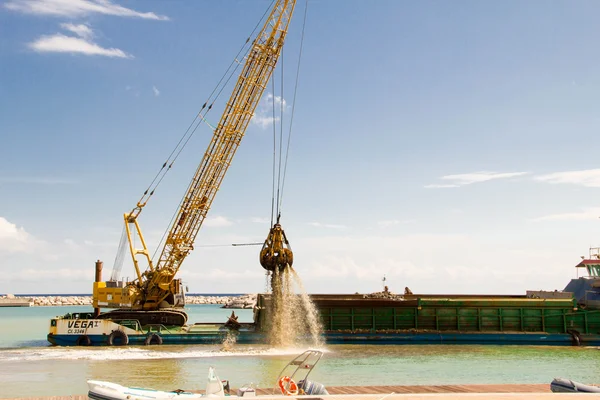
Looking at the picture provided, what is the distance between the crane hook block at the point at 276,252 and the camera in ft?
108

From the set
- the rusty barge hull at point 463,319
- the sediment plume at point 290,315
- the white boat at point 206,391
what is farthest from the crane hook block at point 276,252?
the white boat at point 206,391

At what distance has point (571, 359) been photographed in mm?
31438

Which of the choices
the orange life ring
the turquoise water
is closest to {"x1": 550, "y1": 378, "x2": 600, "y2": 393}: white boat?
the orange life ring

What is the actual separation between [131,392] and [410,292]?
35.9 m

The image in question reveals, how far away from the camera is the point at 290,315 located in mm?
34688

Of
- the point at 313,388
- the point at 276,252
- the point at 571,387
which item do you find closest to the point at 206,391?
the point at 313,388

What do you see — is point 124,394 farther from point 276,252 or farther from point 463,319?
point 463,319

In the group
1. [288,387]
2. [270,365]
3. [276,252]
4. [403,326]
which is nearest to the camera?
[288,387]

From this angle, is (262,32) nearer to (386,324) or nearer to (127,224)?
(127,224)

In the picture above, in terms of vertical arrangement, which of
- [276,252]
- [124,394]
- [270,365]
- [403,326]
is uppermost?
[276,252]

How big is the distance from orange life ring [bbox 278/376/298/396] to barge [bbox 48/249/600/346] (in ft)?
74.9

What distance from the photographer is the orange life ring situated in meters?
13.8

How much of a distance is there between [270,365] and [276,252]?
7038 millimetres

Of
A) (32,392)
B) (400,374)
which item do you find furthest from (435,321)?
(32,392)
